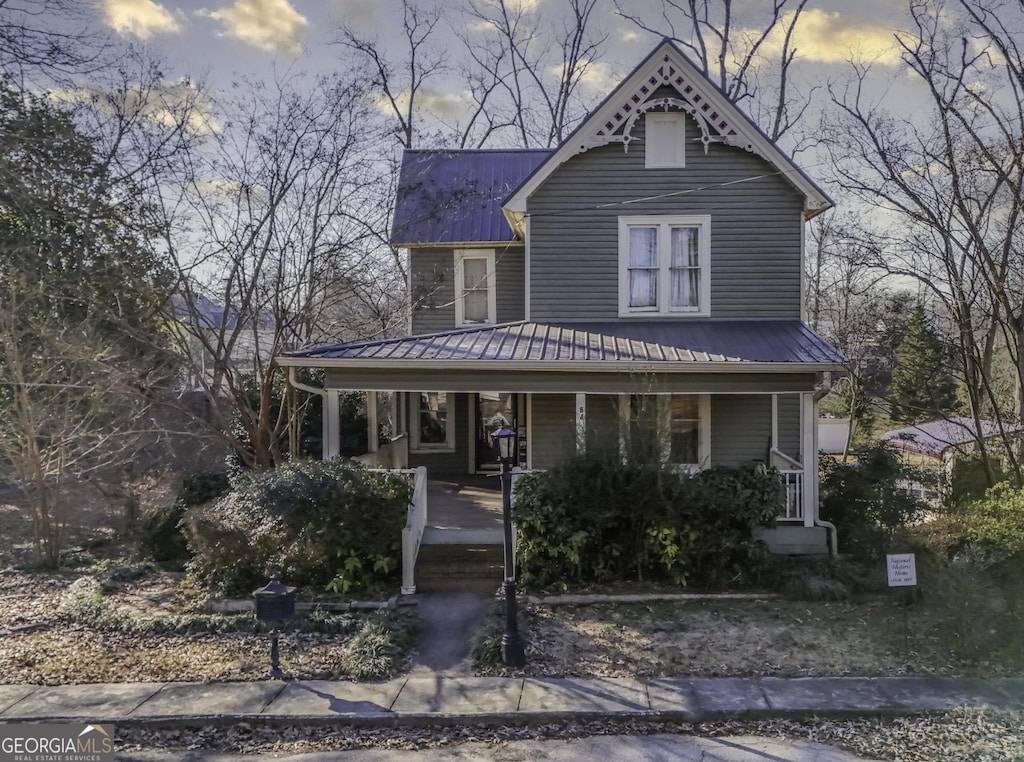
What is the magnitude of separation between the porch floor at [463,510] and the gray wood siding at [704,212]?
3901mm

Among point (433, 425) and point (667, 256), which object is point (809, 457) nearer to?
point (667, 256)

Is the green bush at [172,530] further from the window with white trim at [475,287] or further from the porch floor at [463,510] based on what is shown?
the window with white trim at [475,287]

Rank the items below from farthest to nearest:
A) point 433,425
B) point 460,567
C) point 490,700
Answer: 1. point 433,425
2. point 460,567
3. point 490,700

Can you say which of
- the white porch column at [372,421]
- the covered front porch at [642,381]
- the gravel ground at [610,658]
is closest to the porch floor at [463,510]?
the covered front porch at [642,381]

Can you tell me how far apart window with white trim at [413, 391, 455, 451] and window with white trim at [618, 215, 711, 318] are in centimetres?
524

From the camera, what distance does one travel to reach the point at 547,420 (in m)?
13.9

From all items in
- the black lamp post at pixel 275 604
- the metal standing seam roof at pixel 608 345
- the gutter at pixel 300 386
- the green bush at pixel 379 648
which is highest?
the metal standing seam roof at pixel 608 345

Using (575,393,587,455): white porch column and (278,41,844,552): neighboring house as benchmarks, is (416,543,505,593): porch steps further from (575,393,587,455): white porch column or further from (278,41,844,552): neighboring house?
(278,41,844,552): neighboring house

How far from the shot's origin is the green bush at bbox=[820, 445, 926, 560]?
35.8 feet

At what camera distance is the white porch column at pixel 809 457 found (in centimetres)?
1152

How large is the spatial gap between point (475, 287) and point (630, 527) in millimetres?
7033

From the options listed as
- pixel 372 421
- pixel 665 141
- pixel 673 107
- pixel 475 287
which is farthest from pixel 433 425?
pixel 673 107

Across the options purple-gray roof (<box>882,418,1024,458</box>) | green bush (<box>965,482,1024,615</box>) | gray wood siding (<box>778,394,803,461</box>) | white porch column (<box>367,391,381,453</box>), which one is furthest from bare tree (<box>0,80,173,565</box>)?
purple-gray roof (<box>882,418,1024,458</box>)

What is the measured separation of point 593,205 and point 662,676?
8480mm
